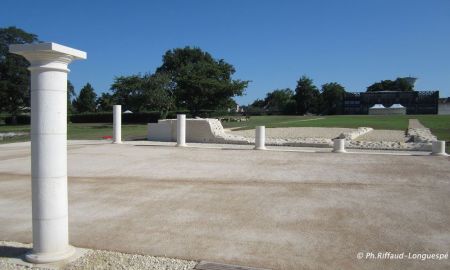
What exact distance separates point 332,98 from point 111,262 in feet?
328

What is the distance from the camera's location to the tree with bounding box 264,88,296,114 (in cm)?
10125

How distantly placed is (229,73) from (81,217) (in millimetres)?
50234

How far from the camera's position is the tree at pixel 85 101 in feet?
295

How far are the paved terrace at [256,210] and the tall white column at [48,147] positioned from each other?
647 millimetres

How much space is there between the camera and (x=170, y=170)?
1136cm

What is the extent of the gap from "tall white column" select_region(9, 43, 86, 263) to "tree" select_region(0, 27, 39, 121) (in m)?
55.9

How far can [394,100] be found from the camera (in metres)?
93.8

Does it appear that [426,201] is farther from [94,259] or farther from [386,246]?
[94,259]

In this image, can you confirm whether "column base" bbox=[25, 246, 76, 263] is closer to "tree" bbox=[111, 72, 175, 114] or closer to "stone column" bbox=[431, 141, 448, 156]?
"stone column" bbox=[431, 141, 448, 156]

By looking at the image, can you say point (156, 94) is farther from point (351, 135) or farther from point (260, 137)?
point (260, 137)

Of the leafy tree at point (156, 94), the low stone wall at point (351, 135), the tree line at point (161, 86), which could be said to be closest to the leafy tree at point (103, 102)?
the tree line at point (161, 86)

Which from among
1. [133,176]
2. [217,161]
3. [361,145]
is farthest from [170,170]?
[361,145]

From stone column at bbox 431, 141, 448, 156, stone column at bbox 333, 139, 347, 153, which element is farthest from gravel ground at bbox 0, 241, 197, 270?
stone column at bbox 431, 141, 448, 156

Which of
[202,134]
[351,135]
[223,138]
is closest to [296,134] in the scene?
[351,135]
